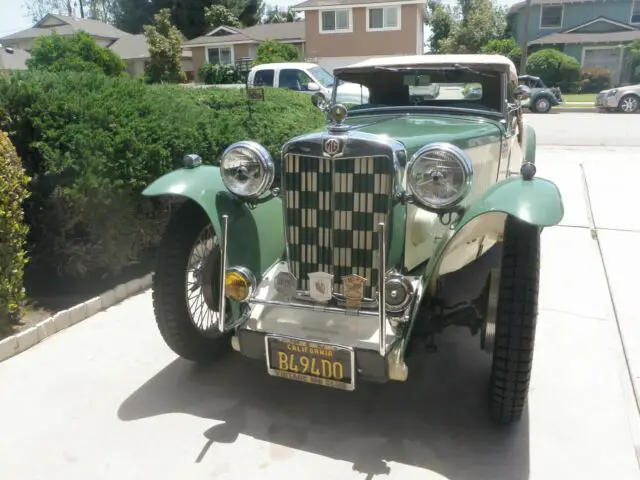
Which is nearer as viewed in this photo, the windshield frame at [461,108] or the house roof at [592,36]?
the windshield frame at [461,108]

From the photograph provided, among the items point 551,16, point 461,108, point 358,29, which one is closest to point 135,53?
point 358,29

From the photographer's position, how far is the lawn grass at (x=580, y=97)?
2360cm

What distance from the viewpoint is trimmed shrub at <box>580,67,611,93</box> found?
2723cm

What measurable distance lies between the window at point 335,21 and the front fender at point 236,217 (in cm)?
2571

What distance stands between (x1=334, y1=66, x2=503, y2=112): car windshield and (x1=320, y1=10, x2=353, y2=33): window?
24.2 meters

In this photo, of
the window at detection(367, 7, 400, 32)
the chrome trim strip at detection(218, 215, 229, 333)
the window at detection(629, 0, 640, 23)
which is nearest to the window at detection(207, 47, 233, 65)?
the window at detection(367, 7, 400, 32)

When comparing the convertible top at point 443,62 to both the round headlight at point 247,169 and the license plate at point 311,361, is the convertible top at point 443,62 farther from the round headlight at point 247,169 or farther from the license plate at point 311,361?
the license plate at point 311,361

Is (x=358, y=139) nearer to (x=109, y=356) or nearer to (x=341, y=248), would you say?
(x=341, y=248)

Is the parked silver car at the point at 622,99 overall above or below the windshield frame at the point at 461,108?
below

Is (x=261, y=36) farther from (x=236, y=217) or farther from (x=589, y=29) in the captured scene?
(x=236, y=217)

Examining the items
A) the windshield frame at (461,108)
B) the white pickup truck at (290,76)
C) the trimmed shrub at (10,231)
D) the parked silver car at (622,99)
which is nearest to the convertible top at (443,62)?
the windshield frame at (461,108)

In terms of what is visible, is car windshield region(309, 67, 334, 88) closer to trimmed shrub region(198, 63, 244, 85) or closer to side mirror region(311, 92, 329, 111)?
side mirror region(311, 92, 329, 111)

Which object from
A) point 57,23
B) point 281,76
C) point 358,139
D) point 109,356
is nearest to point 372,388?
point 358,139

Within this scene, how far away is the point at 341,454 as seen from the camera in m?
2.54
